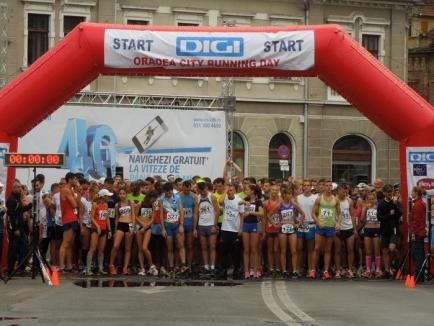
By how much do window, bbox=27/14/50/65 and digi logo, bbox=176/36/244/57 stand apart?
23250mm

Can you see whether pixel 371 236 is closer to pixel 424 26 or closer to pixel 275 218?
pixel 275 218


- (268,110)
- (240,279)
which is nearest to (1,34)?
(268,110)

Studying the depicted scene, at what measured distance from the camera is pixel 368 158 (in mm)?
46812

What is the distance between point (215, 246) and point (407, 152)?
154 inches

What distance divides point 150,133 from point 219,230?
1458 cm

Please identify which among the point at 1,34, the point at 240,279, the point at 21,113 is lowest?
the point at 240,279

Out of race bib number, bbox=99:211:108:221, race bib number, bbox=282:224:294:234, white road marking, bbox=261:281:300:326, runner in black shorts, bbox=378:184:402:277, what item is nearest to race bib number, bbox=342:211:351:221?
runner in black shorts, bbox=378:184:402:277

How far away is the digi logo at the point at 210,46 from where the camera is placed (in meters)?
20.5

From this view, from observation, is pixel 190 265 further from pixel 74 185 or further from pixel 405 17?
pixel 405 17

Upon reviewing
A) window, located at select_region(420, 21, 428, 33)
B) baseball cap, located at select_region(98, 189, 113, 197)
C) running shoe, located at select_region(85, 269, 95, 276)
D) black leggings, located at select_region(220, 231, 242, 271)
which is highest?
window, located at select_region(420, 21, 428, 33)

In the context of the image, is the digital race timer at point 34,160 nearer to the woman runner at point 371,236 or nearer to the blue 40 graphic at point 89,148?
the woman runner at point 371,236

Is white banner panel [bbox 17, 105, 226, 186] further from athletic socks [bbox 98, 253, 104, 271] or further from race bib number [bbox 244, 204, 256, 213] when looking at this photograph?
race bib number [bbox 244, 204, 256, 213]

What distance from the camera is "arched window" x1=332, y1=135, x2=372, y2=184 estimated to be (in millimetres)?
46406

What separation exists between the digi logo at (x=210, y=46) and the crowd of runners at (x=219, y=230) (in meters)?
2.42
